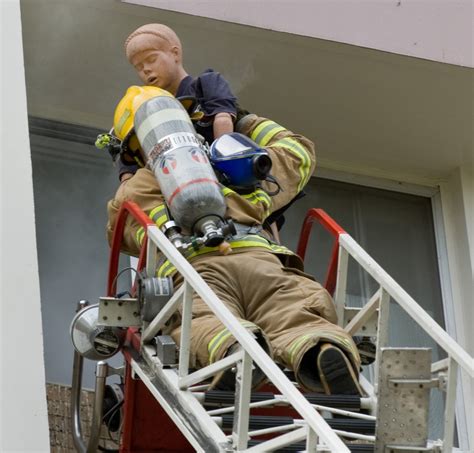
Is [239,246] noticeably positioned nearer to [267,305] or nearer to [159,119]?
[267,305]

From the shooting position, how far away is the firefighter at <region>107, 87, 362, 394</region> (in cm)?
444

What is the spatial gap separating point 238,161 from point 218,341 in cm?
92

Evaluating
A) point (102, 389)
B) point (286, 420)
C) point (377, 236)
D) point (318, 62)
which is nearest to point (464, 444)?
point (377, 236)

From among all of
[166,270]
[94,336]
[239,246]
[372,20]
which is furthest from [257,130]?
[372,20]

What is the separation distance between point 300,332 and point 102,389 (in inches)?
44.5

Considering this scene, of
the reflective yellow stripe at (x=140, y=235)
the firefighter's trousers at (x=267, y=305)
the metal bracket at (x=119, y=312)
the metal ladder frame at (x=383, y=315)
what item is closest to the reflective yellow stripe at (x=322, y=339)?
the firefighter's trousers at (x=267, y=305)

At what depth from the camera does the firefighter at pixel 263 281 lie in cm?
444

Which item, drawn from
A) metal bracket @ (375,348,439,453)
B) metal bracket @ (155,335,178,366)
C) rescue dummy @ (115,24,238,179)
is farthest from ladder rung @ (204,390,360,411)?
rescue dummy @ (115,24,238,179)

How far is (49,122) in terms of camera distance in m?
7.38

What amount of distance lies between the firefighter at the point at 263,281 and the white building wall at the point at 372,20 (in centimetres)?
139

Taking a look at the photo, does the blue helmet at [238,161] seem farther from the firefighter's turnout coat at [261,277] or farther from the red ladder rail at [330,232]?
the red ladder rail at [330,232]

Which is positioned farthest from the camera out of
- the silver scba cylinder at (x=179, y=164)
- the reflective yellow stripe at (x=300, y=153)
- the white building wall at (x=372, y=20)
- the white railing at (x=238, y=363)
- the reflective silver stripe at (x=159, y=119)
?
the white building wall at (x=372, y=20)

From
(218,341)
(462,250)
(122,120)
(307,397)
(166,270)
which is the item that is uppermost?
(462,250)

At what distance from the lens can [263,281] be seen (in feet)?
15.9
